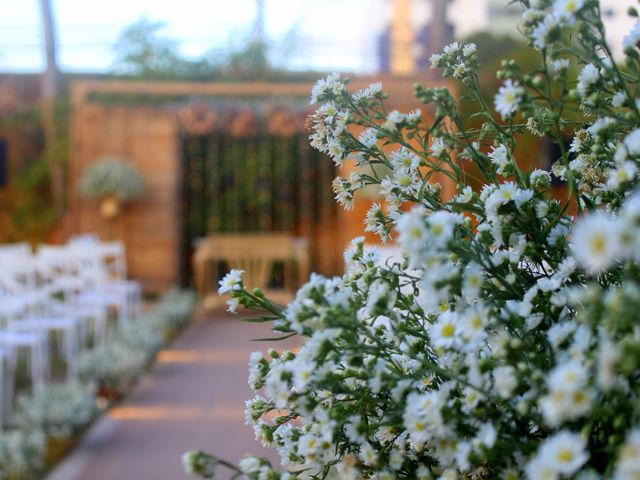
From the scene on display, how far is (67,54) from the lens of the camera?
13070 mm

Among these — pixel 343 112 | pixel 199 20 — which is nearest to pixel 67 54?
pixel 199 20

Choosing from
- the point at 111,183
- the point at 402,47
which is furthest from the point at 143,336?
the point at 402,47

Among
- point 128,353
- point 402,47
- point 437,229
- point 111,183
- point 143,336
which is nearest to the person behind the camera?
point 437,229

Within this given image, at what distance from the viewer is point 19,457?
3572 millimetres

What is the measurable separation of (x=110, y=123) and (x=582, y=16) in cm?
1024

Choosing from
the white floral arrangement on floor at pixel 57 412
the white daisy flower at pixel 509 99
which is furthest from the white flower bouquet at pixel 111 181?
the white daisy flower at pixel 509 99

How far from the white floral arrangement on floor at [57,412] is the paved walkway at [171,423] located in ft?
0.42

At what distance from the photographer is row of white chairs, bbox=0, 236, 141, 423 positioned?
5195 millimetres

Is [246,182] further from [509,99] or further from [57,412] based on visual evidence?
[509,99]

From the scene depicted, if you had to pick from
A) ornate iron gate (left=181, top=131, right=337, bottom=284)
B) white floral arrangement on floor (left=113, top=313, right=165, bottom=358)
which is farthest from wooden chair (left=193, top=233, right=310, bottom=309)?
white floral arrangement on floor (left=113, top=313, right=165, bottom=358)

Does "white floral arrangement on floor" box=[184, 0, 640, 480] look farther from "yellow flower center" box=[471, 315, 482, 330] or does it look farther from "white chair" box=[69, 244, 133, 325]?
"white chair" box=[69, 244, 133, 325]

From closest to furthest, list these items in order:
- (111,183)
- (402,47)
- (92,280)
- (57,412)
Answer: (57,412) < (92,280) < (111,183) < (402,47)

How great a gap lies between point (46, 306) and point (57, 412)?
95.2 inches

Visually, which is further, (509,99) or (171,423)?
(171,423)
